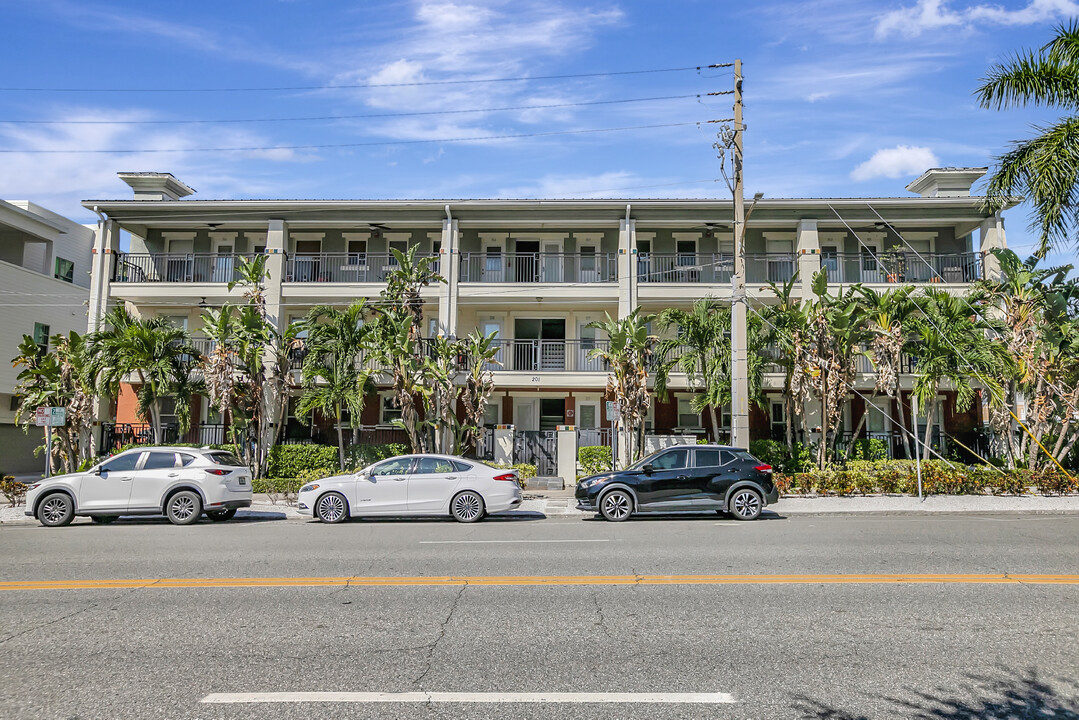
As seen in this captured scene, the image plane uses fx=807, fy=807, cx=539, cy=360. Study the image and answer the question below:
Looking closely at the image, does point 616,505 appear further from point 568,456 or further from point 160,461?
point 160,461

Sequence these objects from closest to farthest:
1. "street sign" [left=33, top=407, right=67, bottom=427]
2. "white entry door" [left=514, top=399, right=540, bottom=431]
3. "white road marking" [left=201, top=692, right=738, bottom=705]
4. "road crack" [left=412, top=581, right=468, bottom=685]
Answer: "white road marking" [left=201, top=692, right=738, bottom=705] < "road crack" [left=412, top=581, right=468, bottom=685] < "street sign" [left=33, top=407, right=67, bottom=427] < "white entry door" [left=514, top=399, right=540, bottom=431]

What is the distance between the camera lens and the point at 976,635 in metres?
6.60

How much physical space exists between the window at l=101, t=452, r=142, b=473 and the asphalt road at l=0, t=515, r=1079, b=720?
16.2 feet

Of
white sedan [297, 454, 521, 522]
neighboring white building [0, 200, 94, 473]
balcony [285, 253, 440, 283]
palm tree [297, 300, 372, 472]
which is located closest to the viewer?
white sedan [297, 454, 521, 522]

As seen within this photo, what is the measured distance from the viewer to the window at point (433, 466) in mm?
15961

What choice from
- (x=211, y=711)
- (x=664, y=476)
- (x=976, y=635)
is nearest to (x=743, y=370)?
(x=664, y=476)

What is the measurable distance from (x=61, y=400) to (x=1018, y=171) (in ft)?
80.8

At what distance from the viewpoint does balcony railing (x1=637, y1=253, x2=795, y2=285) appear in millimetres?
27125

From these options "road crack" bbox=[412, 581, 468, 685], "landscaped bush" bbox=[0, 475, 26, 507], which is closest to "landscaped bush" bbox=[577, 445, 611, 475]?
"landscaped bush" bbox=[0, 475, 26, 507]

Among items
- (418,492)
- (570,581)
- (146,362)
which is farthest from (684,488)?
(146,362)

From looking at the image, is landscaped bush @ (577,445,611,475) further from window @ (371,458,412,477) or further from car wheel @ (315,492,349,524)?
car wheel @ (315,492,349,524)

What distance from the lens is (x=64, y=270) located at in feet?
112

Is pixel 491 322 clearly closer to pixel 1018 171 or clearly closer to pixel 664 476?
pixel 664 476

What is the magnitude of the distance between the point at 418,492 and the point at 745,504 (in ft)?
21.1
